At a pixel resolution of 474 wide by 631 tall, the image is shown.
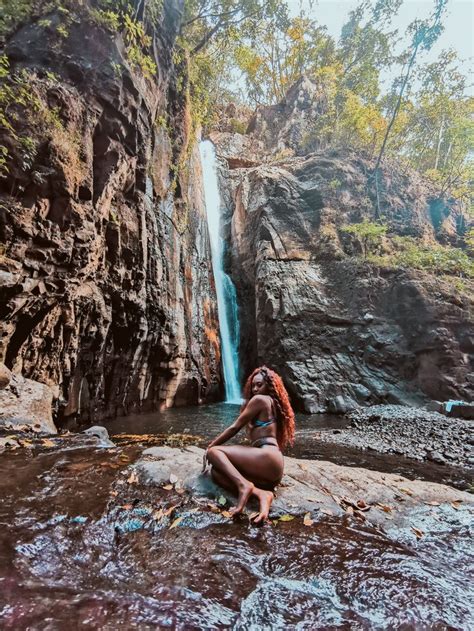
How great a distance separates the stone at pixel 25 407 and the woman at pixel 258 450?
11.6ft

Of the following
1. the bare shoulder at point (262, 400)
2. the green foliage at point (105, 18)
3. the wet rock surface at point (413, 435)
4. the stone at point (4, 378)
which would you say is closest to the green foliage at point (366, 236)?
the wet rock surface at point (413, 435)

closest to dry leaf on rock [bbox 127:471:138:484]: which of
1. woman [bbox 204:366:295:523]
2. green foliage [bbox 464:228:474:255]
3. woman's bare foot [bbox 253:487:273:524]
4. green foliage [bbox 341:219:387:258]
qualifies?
woman [bbox 204:366:295:523]

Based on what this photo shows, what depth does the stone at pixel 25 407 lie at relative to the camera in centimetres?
518

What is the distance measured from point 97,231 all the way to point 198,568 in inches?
326

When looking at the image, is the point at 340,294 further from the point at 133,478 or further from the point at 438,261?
the point at 133,478

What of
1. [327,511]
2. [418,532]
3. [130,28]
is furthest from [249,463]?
[130,28]

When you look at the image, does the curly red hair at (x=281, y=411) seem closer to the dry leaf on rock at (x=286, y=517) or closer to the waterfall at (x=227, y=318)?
the dry leaf on rock at (x=286, y=517)

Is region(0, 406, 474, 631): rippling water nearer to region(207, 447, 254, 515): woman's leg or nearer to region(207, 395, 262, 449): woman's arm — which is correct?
region(207, 447, 254, 515): woman's leg

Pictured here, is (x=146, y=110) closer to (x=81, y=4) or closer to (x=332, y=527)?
(x=81, y=4)

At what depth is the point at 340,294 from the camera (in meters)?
17.2

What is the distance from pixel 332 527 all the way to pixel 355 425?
868cm

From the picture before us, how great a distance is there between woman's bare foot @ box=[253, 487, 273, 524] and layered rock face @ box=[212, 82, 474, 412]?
37.7ft

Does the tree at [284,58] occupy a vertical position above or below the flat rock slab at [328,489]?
above

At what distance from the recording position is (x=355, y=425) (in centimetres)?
1061
